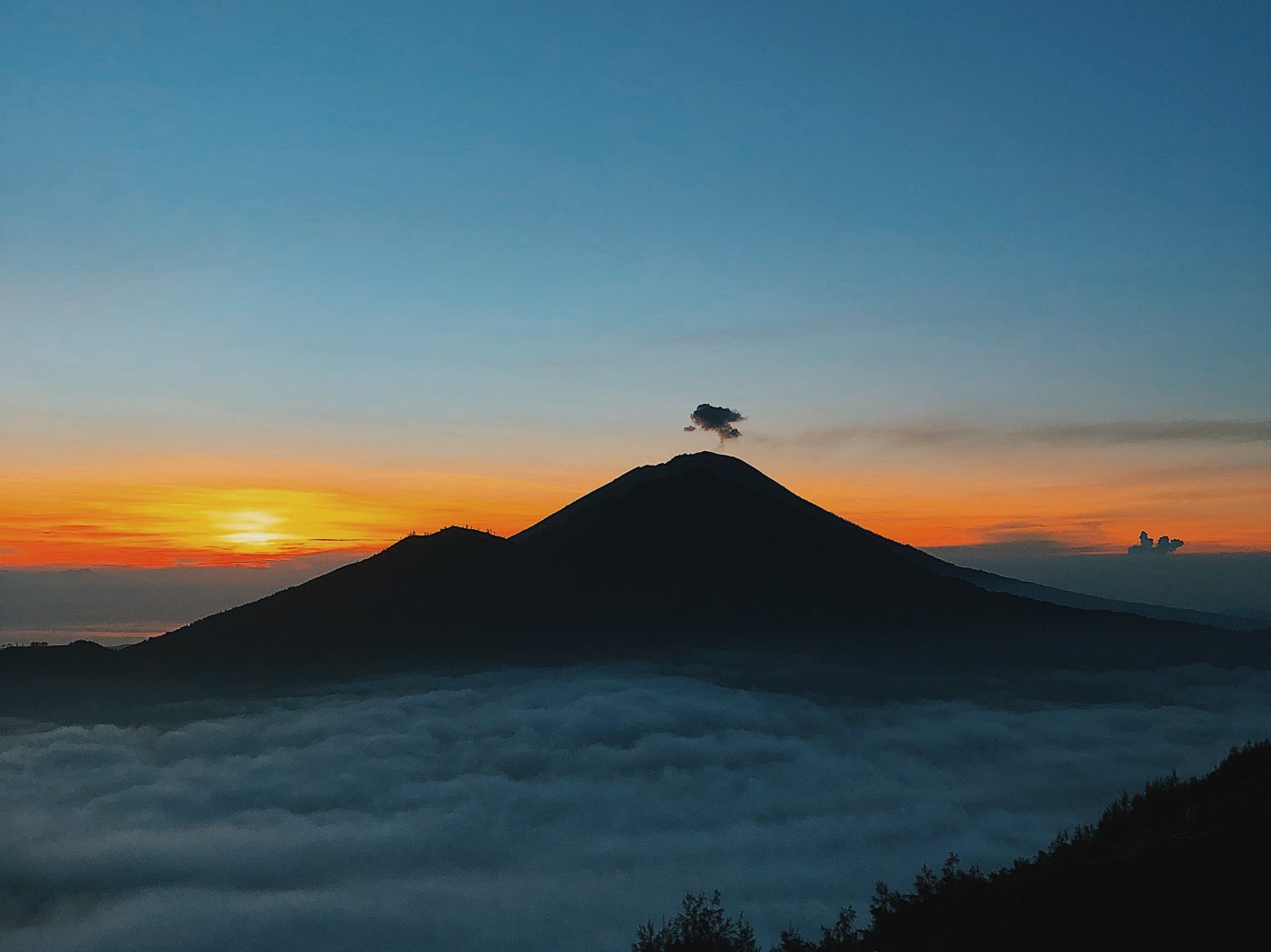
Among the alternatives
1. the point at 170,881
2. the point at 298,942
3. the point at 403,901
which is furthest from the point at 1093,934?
the point at 170,881

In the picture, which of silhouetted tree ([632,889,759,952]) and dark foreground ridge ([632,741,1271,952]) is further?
silhouetted tree ([632,889,759,952])

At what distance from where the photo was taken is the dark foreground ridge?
28.4 meters

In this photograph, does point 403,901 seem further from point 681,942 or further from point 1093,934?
point 1093,934

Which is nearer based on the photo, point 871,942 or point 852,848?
point 871,942

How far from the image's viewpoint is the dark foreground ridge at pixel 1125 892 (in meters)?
28.4

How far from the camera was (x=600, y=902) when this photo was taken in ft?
538

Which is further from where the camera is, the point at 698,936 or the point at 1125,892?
the point at 698,936

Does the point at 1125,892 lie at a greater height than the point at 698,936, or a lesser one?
greater

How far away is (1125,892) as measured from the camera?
30.6 metres

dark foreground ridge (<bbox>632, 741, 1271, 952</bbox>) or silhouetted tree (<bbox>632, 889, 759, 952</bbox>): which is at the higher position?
dark foreground ridge (<bbox>632, 741, 1271, 952</bbox>)

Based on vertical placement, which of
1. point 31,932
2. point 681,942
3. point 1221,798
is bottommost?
point 31,932

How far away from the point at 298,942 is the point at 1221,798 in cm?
15738

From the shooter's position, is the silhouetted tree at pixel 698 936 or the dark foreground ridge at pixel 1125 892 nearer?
the dark foreground ridge at pixel 1125 892

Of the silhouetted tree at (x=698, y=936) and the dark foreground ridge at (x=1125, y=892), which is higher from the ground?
the dark foreground ridge at (x=1125, y=892)
